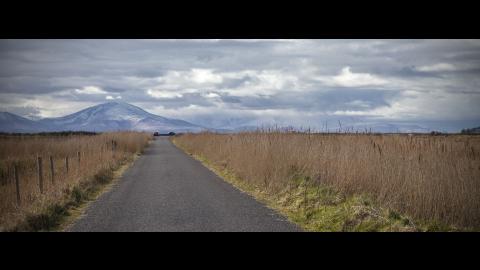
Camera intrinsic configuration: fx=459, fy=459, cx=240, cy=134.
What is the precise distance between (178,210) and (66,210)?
2.84m

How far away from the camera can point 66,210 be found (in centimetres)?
1155

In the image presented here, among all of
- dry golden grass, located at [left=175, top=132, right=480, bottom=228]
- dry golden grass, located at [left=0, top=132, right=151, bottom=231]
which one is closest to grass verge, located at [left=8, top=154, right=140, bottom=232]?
dry golden grass, located at [left=0, top=132, right=151, bottom=231]

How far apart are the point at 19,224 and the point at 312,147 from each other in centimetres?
1114

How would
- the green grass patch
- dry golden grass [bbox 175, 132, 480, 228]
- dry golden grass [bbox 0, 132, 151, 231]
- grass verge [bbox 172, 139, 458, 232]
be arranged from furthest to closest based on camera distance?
dry golden grass [bbox 0, 132, 151, 231] → dry golden grass [bbox 175, 132, 480, 228] → the green grass patch → grass verge [bbox 172, 139, 458, 232]

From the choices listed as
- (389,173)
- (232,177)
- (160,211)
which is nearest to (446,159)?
(389,173)

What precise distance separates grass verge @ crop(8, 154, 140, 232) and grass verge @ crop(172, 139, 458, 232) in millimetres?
5006

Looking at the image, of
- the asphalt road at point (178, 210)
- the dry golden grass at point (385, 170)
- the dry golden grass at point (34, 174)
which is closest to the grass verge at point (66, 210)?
the dry golden grass at point (34, 174)

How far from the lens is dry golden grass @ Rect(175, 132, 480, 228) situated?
9920 millimetres

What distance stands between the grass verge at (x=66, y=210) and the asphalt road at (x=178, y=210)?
1.07 feet

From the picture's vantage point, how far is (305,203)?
12070 mm

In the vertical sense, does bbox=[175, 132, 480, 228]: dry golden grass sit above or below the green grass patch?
above

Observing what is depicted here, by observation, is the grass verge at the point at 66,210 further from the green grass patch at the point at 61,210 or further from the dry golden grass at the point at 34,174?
the dry golden grass at the point at 34,174

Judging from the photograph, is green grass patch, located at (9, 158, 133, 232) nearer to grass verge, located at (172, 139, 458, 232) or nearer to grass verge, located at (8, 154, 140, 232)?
grass verge, located at (8, 154, 140, 232)

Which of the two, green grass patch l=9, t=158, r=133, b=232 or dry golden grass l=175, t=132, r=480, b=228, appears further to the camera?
dry golden grass l=175, t=132, r=480, b=228
